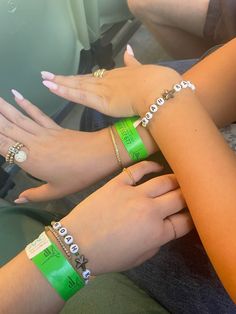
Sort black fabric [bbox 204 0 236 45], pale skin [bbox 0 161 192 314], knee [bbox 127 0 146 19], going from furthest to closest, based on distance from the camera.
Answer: knee [bbox 127 0 146 19]
black fabric [bbox 204 0 236 45]
pale skin [bbox 0 161 192 314]

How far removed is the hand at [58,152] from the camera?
26.0 inches

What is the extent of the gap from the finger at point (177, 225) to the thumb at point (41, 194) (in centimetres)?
22

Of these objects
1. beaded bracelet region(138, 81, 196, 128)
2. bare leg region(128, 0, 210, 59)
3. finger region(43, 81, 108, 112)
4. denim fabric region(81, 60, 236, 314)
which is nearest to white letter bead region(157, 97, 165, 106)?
beaded bracelet region(138, 81, 196, 128)

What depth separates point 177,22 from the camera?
3.06ft

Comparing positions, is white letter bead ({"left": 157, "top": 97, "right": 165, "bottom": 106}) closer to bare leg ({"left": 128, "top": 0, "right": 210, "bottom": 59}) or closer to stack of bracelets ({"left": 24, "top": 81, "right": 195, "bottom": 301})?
stack of bracelets ({"left": 24, "top": 81, "right": 195, "bottom": 301})

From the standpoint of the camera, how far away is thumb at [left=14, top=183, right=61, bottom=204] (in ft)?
2.28

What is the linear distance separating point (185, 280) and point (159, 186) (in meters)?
0.17

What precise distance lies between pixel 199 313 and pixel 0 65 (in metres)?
0.66

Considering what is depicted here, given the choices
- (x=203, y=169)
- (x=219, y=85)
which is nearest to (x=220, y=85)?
(x=219, y=85)

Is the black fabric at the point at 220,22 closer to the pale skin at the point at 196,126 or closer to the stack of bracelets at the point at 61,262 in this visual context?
the pale skin at the point at 196,126

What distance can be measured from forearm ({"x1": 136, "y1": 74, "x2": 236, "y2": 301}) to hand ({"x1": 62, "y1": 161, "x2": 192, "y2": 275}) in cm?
4

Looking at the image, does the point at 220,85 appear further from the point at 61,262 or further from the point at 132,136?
the point at 61,262

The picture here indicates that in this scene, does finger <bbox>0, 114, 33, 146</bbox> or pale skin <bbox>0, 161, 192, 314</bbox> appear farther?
finger <bbox>0, 114, 33, 146</bbox>

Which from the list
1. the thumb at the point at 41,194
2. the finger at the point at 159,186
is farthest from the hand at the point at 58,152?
the finger at the point at 159,186
